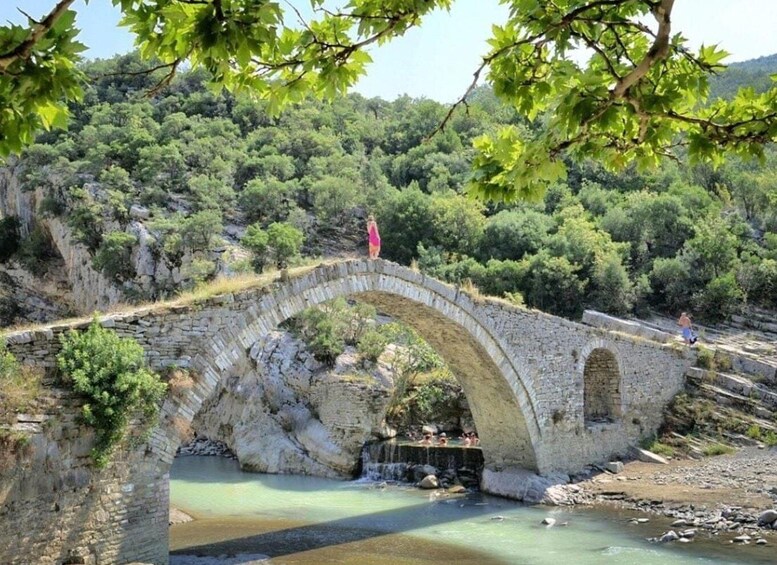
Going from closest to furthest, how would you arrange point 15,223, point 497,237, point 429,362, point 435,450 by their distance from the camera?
point 435,450 < point 429,362 < point 497,237 < point 15,223

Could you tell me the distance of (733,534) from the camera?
11.3m

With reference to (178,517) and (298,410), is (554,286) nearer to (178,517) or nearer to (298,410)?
(298,410)

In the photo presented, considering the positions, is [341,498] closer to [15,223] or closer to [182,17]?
[182,17]

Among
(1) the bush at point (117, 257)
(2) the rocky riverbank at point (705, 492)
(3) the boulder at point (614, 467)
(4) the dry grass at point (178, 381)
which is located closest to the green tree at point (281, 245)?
(1) the bush at point (117, 257)

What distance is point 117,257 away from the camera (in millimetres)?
26719

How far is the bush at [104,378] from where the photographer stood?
27.8 feet

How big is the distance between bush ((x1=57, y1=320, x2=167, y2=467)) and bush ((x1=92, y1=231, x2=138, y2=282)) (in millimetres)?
18830

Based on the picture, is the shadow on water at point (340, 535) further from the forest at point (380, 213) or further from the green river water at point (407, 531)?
the forest at point (380, 213)

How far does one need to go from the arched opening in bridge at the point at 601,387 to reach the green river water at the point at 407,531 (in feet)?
13.8

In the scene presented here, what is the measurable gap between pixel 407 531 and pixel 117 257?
722 inches

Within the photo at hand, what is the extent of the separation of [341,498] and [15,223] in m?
25.1

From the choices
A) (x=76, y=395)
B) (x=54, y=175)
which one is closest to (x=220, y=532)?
(x=76, y=395)

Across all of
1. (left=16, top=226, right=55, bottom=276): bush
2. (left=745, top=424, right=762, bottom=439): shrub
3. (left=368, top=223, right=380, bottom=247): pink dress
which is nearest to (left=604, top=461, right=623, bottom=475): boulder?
(left=745, top=424, right=762, bottom=439): shrub

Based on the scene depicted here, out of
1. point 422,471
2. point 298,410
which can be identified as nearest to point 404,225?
point 298,410
